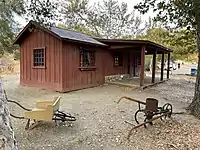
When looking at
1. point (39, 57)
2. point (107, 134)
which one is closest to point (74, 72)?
point (39, 57)

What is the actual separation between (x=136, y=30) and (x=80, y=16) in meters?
9.02

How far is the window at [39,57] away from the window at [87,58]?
218cm

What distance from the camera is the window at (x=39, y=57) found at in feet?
39.9

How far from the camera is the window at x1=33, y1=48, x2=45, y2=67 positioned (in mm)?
12162

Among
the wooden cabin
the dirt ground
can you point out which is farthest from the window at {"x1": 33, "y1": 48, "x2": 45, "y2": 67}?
the dirt ground

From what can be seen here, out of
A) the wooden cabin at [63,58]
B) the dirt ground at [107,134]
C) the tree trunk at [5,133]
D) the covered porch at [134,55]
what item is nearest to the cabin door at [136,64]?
the covered porch at [134,55]

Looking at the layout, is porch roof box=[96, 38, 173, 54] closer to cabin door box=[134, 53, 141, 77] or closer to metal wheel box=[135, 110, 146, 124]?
cabin door box=[134, 53, 141, 77]

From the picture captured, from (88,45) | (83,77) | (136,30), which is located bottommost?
(83,77)

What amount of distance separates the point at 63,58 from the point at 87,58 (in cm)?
215

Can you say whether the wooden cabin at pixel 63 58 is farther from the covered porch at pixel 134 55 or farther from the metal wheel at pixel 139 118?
the metal wheel at pixel 139 118

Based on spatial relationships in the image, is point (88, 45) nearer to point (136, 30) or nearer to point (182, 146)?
point (182, 146)

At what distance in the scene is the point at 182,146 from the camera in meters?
4.48

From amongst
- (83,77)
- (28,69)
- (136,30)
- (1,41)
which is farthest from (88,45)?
(136,30)

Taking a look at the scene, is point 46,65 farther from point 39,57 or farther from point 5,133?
point 5,133
